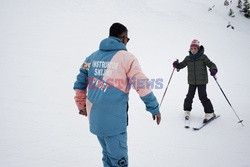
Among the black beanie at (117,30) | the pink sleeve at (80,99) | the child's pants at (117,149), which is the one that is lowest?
the child's pants at (117,149)

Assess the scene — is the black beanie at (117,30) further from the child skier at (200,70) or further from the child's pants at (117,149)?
A: the child skier at (200,70)

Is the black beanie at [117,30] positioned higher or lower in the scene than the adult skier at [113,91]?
higher

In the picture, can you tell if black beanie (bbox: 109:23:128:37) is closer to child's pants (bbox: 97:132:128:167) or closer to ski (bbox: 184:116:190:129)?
child's pants (bbox: 97:132:128:167)

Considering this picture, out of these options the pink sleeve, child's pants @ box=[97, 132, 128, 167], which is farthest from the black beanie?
child's pants @ box=[97, 132, 128, 167]

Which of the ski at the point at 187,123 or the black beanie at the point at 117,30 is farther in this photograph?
the ski at the point at 187,123

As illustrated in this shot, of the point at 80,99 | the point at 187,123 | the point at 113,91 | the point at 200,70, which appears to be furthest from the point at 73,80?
the point at 113,91

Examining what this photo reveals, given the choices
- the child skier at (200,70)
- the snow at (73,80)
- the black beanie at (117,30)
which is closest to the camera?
the black beanie at (117,30)

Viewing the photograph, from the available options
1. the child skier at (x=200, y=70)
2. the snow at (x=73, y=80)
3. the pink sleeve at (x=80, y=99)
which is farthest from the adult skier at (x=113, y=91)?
the child skier at (x=200, y=70)

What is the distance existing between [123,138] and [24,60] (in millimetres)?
6989

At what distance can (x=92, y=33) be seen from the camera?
12250 mm

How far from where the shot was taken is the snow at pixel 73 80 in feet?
11.4

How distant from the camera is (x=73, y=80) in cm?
712

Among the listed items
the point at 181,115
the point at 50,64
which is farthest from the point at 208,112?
the point at 50,64

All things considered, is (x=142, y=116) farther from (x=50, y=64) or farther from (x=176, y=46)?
(x=176, y=46)
